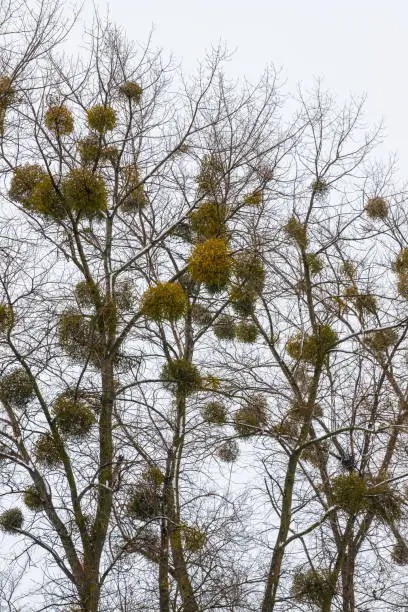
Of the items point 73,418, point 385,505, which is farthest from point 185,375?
point 385,505

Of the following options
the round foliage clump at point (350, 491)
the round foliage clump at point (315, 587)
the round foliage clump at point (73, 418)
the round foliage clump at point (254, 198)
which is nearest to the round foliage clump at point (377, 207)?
the round foliage clump at point (254, 198)

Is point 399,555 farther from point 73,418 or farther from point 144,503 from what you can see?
point 73,418

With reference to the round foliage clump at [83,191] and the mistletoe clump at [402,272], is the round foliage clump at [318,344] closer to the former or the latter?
the mistletoe clump at [402,272]

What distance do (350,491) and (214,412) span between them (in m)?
2.69

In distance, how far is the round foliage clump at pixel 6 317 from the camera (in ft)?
31.6

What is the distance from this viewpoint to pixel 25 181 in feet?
33.7

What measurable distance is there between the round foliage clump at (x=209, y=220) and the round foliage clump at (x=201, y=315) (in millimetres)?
1724

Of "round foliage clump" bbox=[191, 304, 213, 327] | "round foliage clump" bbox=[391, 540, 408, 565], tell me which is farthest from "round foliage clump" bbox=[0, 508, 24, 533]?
"round foliage clump" bbox=[391, 540, 408, 565]

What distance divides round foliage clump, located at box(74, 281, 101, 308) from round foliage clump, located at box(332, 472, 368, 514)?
11.7 feet

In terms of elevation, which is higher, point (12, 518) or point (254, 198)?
point (254, 198)

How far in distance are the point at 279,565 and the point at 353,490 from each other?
1.55 meters

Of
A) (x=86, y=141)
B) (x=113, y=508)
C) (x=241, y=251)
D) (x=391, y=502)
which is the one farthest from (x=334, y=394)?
(x=86, y=141)

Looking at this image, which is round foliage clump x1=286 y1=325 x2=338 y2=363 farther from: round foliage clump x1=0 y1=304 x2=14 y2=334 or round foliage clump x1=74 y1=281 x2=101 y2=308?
round foliage clump x1=0 y1=304 x2=14 y2=334

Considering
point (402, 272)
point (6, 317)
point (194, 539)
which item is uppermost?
point (402, 272)
